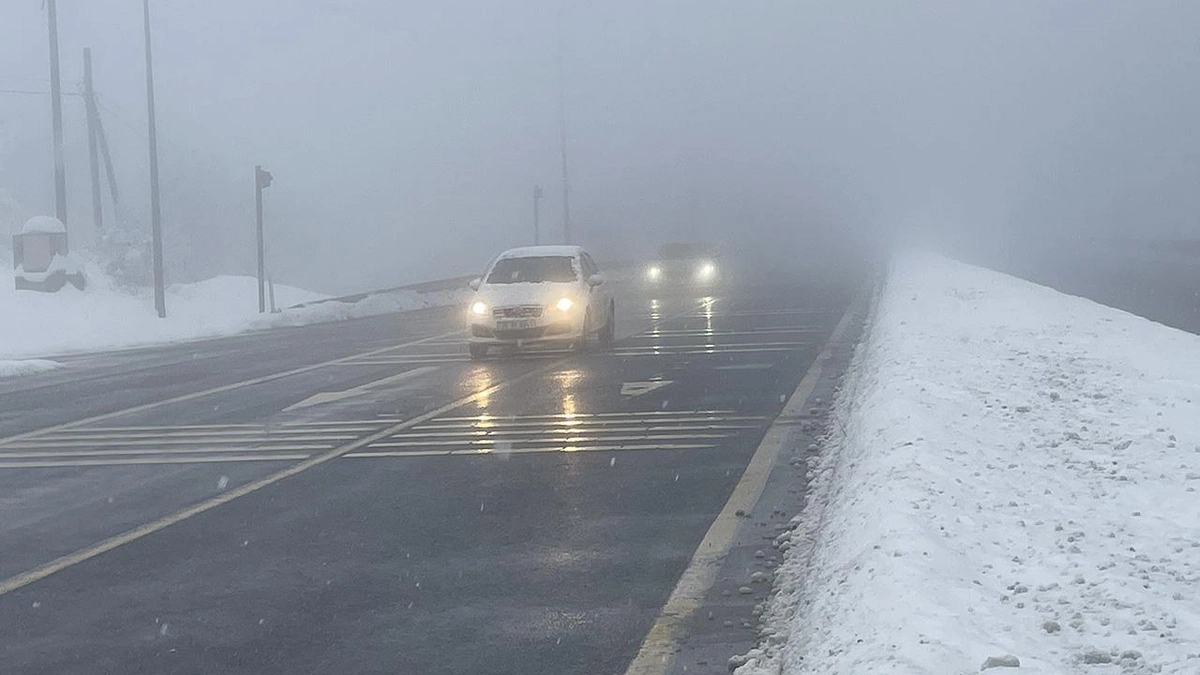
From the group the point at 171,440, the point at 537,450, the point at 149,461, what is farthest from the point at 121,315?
the point at 537,450

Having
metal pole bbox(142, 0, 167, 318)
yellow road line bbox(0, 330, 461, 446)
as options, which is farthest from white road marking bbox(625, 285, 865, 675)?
metal pole bbox(142, 0, 167, 318)

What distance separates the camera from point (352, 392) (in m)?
17.2

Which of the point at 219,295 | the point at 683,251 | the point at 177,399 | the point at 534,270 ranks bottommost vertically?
the point at 219,295

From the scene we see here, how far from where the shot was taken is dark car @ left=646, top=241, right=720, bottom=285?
Result: 2202 inches

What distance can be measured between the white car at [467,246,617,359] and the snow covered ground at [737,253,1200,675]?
321 inches

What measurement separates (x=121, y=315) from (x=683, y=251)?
2887 cm

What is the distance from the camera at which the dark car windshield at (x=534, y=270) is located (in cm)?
2255

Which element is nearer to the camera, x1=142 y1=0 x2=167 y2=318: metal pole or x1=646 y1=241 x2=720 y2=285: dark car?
x1=142 y1=0 x2=167 y2=318: metal pole

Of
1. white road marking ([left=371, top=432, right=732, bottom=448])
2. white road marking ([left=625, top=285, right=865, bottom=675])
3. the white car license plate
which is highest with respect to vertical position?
the white car license plate

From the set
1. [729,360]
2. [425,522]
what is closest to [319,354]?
[729,360]

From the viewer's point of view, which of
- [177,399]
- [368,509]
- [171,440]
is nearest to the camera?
[368,509]

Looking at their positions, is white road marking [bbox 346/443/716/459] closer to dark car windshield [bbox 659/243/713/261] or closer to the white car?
the white car

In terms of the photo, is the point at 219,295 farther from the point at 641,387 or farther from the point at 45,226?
the point at 641,387

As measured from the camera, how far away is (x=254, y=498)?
10000 millimetres
